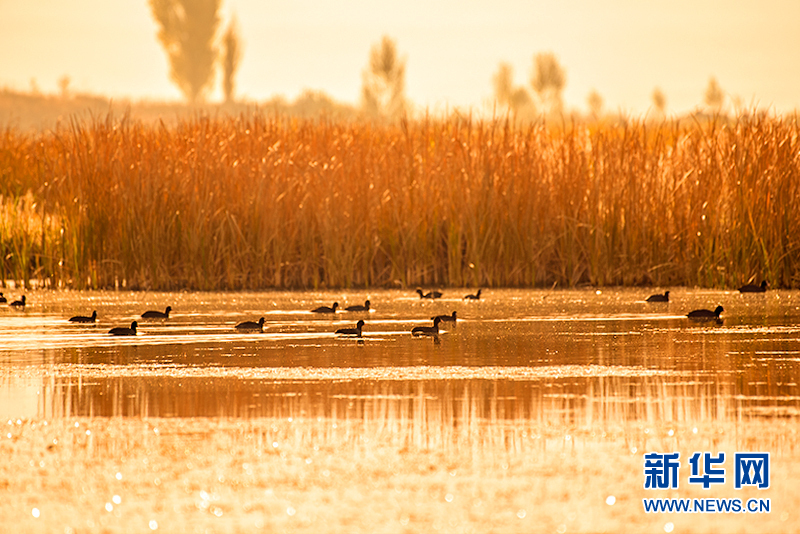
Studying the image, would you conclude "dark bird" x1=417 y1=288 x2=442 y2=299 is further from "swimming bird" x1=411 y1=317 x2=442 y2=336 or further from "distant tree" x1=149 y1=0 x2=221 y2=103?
"distant tree" x1=149 y1=0 x2=221 y2=103

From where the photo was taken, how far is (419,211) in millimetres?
13008

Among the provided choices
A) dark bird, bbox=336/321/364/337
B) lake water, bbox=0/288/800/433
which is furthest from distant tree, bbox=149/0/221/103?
dark bird, bbox=336/321/364/337

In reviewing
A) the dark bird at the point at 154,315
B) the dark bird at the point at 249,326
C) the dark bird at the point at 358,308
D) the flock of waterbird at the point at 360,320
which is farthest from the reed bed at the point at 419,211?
the dark bird at the point at 249,326

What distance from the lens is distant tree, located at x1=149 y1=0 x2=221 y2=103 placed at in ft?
227

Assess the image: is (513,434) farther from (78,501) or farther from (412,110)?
(412,110)

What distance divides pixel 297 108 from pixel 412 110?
178ft

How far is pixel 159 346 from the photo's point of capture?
8.21 metres

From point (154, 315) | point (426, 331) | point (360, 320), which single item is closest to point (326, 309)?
point (154, 315)

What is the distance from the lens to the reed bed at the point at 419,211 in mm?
12734

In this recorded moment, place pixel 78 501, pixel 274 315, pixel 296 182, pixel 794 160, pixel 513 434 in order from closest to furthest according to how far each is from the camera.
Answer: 1. pixel 78 501
2. pixel 513 434
3. pixel 274 315
4. pixel 794 160
5. pixel 296 182

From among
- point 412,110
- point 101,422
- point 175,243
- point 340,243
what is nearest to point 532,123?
point 412,110

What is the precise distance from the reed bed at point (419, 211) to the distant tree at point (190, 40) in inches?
2248

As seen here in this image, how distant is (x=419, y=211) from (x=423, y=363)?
591 cm

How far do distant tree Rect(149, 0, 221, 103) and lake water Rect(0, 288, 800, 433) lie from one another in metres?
59.5
